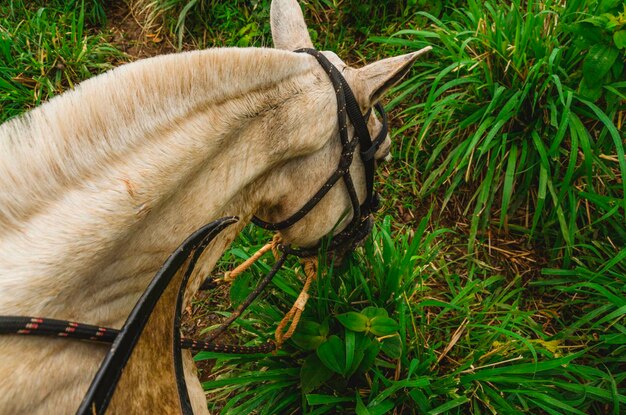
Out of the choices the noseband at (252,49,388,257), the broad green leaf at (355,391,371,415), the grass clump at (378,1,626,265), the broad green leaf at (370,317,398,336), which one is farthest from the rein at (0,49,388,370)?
the grass clump at (378,1,626,265)

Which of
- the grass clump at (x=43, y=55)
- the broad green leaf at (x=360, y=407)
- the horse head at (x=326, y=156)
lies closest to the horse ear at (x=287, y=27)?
the horse head at (x=326, y=156)

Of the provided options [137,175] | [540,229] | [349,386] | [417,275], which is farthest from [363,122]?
[540,229]

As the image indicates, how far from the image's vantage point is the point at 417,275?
9.03ft

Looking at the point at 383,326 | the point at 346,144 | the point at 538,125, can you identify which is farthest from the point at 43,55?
the point at 538,125

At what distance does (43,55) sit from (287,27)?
319 centimetres

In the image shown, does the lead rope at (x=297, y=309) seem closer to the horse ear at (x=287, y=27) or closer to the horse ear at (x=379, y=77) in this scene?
the horse ear at (x=379, y=77)

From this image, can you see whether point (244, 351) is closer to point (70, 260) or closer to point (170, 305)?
point (170, 305)

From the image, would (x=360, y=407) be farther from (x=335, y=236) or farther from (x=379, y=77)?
(x=379, y=77)

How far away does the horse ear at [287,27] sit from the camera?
2035 mm

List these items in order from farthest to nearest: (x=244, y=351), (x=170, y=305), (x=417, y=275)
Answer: (x=417, y=275) → (x=244, y=351) → (x=170, y=305)

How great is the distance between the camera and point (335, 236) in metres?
2.22

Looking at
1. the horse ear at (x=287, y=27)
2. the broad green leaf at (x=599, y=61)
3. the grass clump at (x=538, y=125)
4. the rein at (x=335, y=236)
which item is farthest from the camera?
the grass clump at (x=538, y=125)

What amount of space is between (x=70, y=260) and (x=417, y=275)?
6.78 ft

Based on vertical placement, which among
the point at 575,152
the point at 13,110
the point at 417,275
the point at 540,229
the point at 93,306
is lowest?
the point at 540,229
